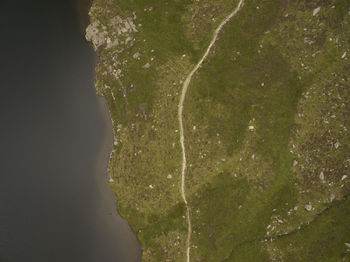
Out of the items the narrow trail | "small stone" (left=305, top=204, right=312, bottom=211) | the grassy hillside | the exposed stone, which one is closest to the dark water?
the grassy hillside

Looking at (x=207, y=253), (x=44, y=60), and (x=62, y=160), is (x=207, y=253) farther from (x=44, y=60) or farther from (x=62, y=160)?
(x=44, y=60)

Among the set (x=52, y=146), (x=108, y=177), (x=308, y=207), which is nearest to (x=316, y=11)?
(x=308, y=207)

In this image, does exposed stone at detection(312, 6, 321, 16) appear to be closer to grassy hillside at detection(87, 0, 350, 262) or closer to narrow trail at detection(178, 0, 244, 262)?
grassy hillside at detection(87, 0, 350, 262)

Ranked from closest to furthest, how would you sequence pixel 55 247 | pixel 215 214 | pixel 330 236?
pixel 330 236 → pixel 215 214 → pixel 55 247

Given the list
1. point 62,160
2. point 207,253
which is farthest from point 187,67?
point 207,253

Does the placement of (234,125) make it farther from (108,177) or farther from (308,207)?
(108,177)
